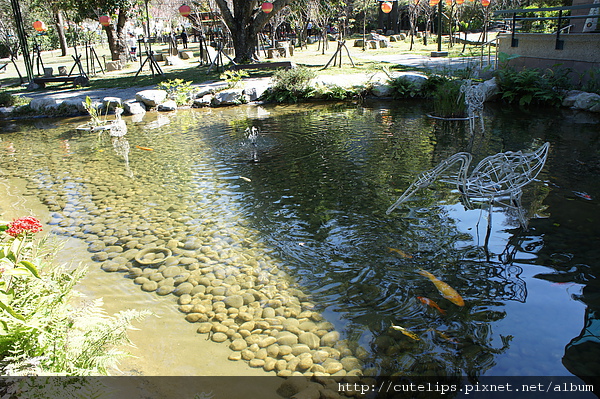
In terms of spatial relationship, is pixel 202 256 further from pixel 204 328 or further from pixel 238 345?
pixel 238 345

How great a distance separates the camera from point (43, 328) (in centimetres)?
252

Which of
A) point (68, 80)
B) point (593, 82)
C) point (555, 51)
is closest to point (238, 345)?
point (593, 82)

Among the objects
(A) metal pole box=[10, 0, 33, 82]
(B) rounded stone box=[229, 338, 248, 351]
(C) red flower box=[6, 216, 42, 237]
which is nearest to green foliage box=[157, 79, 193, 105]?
(A) metal pole box=[10, 0, 33, 82]

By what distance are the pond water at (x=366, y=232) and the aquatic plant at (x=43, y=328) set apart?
3.31 feet

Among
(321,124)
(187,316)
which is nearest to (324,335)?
(187,316)

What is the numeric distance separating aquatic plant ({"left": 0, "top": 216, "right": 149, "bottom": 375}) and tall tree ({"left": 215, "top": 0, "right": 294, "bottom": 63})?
54.2ft

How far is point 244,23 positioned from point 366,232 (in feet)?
52.4

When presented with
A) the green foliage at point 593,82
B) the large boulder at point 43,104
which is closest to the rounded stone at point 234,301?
the green foliage at point 593,82

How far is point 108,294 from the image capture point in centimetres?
388

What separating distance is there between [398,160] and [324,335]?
13.6 ft

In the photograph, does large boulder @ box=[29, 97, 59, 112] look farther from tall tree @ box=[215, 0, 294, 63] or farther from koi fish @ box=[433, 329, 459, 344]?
koi fish @ box=[433, 329, 459, 344]

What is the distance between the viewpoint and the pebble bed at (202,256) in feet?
10.5

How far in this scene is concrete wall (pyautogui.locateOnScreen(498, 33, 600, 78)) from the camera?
34.3ft

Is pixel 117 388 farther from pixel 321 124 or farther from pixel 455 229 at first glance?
pixel 321 124
